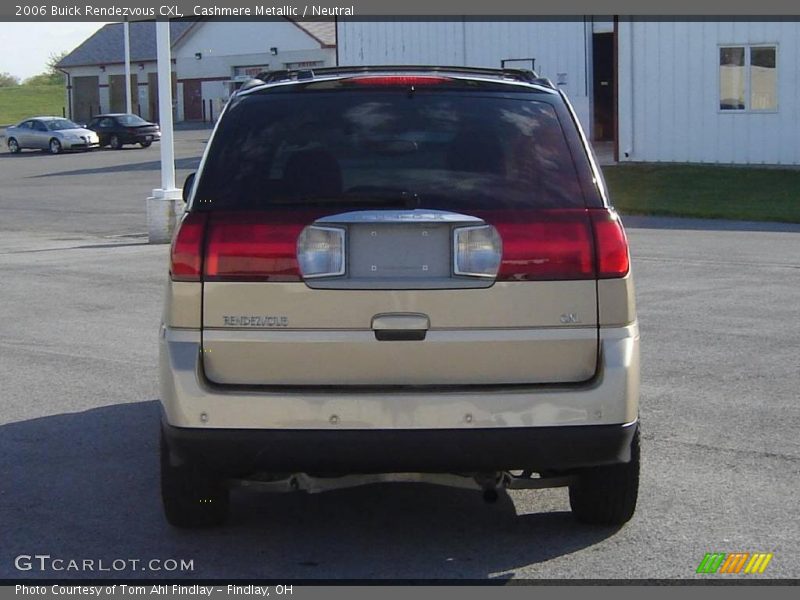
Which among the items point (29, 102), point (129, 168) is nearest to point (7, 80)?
point (29, 102)

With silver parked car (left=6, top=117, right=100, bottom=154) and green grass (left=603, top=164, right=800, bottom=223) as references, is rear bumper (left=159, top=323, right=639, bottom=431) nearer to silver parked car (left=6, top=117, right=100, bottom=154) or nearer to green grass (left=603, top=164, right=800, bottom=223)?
green grass (left=603, top=164, right=800, bottom=223)

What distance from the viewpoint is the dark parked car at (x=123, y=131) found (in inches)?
2178

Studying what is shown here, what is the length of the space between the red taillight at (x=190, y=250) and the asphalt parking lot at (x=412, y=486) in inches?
47.2

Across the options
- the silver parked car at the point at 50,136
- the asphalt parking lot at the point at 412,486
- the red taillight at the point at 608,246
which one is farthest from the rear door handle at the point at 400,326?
the silver parked car at the point at 50,136

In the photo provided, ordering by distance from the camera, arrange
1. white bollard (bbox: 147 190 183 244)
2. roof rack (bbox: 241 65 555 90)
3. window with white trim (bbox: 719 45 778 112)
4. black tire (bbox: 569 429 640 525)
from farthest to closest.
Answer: window with white trim (bbox: 719 45 778 112) < white bollard (bbox: 147 190 183 244) < roof rack (bbox: 241 65 555 90) < black tire (bbox: 569 429 640 525)

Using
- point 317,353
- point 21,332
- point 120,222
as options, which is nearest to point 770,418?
point 317,353

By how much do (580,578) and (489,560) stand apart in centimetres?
42

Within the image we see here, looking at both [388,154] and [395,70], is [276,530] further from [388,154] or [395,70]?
[395,70]

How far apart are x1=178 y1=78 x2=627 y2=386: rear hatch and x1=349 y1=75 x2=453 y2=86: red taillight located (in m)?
0.50

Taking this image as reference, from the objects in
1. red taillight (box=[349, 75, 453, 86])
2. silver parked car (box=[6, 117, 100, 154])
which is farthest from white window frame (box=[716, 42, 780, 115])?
silver parked car (box=[6, 117, 100, 154])

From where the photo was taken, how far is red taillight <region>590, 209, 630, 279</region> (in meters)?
5.05

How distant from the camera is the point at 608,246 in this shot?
5.05 m

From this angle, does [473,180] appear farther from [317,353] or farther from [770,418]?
[770,418]

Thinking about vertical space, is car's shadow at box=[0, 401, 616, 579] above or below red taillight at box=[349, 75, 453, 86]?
below
